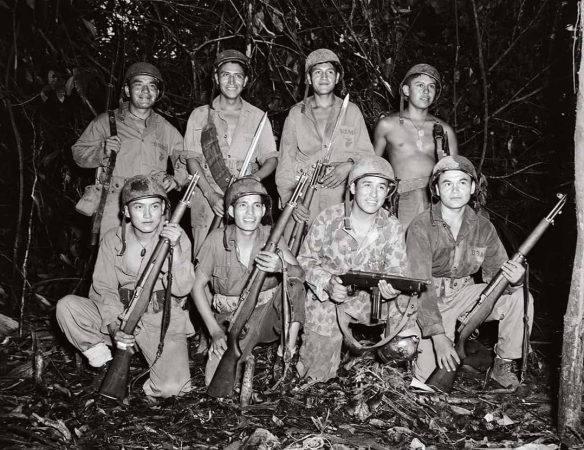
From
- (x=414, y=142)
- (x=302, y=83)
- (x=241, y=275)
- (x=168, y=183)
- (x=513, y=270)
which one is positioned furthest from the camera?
(x=302, y=83)

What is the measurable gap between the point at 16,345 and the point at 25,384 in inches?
46.0

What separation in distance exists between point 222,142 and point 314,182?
1006 mm

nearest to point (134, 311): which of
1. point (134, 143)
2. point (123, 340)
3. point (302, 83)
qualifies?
point (123, 340)

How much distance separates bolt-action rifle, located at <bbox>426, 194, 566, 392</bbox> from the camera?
4594 mm

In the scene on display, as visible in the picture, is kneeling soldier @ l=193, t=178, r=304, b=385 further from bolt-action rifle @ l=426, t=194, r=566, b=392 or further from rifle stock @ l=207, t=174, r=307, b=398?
bolt-action rifle @ l=426, t=194, r=566, b=392

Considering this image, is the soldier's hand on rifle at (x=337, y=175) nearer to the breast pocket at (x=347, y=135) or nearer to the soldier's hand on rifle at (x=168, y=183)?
the breast pocket at (x=347, y=135)

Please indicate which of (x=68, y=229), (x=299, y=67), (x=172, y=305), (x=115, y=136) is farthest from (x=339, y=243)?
(x=68, y=229)

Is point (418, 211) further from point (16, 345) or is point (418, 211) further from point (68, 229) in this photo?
point (68, 229)

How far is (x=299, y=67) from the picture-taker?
7.18m

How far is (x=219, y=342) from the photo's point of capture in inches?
184

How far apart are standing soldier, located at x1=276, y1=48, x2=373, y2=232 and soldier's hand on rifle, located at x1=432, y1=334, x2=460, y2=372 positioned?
5.16ft

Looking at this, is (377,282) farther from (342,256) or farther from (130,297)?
(130,297)

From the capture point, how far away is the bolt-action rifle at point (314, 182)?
5.24 meters

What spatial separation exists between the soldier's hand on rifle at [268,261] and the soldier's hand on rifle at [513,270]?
165cm
